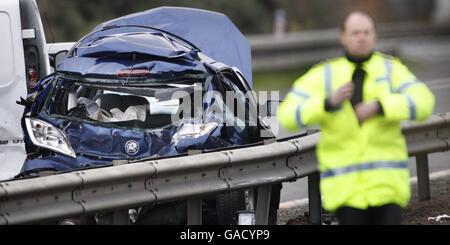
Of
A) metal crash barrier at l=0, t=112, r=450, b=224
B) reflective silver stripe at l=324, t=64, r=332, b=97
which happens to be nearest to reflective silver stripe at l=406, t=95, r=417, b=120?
reflective silver stripe at l=324, t=64, r=332, b=97

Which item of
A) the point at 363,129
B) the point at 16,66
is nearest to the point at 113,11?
the point at 16,66

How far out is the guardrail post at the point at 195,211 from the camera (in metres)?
8.17

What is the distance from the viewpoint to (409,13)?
196 ft

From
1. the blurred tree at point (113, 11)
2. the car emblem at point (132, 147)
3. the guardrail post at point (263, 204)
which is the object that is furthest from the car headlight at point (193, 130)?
the blurred tree at point (113, 11)

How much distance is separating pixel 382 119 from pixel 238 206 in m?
3.20

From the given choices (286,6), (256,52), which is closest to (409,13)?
(286,6)

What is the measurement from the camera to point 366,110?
215 inches

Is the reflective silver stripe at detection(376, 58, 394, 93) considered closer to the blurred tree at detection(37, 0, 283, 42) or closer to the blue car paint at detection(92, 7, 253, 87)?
the blue car paint at detection(92, 7, 253, 87)

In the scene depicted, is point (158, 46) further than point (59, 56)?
No

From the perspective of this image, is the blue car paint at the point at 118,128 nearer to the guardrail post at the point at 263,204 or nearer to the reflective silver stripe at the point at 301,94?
the guardrail post at the point at 263,204

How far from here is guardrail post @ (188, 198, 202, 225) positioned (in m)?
8.17

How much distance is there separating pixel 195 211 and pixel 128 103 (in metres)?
1.84

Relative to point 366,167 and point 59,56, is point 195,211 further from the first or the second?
point 59,56
